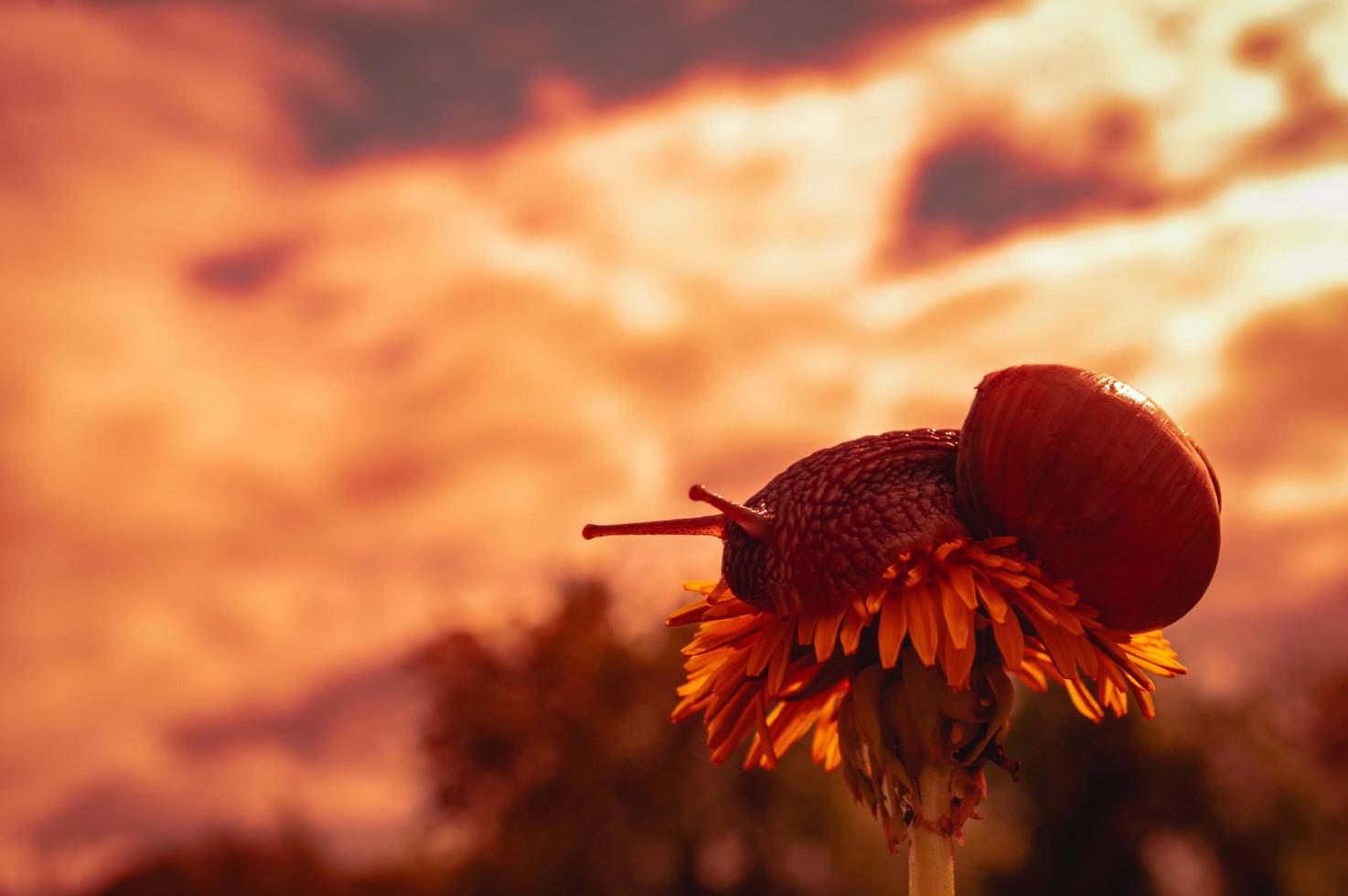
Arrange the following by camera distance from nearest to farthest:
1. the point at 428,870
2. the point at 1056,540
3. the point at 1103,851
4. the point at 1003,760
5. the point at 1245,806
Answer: the point at 1056,540 → the point at 1003,760 → the point at 1103,851 → the point at 1245,806 → the point at 428,870

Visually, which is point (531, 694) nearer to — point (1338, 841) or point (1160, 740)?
point (1160, 740)

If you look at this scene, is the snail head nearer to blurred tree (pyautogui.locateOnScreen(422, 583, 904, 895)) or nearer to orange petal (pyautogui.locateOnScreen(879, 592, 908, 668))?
orange petal (pyautogui.locateOnScreen(879, 592, 908, 668))

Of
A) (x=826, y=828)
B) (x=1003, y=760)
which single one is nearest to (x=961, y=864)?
(x=826, y=828)

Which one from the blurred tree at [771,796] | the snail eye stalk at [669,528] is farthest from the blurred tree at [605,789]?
the snail eye stalk at [669,528]

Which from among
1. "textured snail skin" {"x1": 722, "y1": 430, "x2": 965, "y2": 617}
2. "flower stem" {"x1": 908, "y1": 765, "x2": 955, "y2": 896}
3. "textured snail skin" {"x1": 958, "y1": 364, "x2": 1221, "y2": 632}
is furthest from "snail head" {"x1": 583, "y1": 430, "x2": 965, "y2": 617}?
"flower stem" {"x1": 908, "y1": 765, "x2": 955, "y2": 896}

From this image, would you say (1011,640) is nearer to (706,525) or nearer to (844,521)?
(844,521)

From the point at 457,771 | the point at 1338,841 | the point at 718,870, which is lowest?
A: the point at 1338,841

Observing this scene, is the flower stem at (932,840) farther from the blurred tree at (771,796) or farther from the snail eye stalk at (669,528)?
the blurred tree at (771,796)
